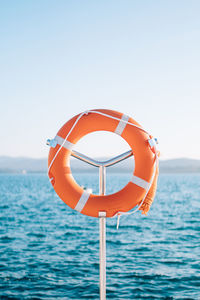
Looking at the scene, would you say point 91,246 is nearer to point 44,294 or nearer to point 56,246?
point 56,246

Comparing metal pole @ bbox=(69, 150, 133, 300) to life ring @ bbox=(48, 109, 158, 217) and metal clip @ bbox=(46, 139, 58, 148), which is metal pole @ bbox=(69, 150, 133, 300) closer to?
life ring @ bbox=(48, 109, 158, 217)

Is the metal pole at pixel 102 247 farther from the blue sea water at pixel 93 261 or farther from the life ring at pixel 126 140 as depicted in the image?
the blue sea water at pixel 93 261

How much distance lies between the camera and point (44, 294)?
513cm

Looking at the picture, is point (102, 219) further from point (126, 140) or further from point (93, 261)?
point (93, 261)

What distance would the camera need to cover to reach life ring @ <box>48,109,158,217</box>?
242cm

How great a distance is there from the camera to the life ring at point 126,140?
242 centimetres

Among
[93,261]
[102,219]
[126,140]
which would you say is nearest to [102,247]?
[102,219]

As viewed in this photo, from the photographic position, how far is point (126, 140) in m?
2.48

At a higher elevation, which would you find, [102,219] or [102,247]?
[102,219]

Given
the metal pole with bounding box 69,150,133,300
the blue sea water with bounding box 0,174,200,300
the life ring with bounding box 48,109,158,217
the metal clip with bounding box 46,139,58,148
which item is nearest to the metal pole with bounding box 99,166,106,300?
the metal pole with bounding box 69,150,133,300

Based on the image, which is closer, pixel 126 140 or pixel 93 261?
pixel 126 140

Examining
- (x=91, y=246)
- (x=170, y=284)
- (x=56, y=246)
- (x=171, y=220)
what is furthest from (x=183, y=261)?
(x=171, y=220)

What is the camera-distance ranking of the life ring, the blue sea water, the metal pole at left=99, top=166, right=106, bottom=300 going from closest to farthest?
the metal pole at left=99, top=166, right=106, bottom=300, the life ring, the blue sea water

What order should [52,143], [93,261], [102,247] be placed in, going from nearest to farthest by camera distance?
[102,247] → [52,143] → [93,261]
